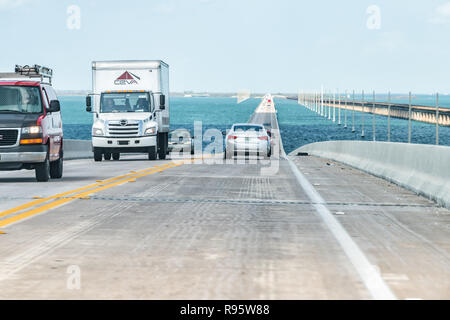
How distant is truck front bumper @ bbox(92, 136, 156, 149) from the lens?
3058 centimetres

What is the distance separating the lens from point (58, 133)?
63.4 feet

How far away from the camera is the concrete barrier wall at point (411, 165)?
14180mm

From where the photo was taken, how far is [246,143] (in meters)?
31.3

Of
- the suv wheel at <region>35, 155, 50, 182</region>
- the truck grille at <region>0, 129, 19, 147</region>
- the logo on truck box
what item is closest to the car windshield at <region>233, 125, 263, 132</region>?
the logo on truck box

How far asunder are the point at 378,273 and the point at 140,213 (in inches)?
207

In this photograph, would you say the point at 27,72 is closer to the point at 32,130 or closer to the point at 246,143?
the point at 32,130

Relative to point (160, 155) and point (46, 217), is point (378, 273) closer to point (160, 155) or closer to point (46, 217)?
point (46, 217)

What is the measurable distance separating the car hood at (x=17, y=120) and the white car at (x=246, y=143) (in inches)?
564

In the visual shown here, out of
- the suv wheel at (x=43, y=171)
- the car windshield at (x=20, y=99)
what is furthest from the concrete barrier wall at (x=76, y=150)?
the suv wheel at (x=43, y=171)

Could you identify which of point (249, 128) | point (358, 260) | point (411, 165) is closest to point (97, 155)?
point (249, 128)

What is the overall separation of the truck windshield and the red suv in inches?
430

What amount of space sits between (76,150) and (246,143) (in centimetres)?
912

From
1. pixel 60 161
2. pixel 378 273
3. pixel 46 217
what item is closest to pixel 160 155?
pixel 60 161
